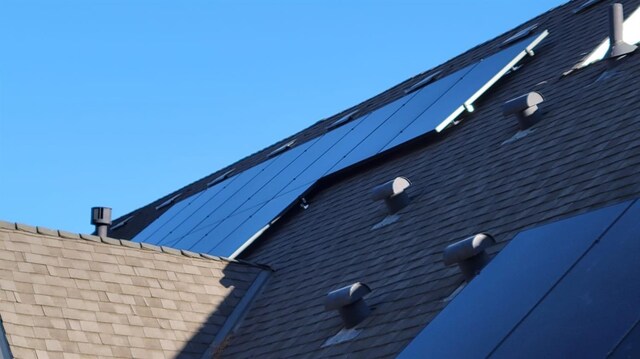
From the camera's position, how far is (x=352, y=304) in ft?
37.2

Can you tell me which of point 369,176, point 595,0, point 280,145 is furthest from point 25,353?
point 280,145

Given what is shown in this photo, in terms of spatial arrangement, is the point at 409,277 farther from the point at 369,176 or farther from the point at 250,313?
the point at 369,176

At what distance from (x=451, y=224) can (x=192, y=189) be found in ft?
38.3

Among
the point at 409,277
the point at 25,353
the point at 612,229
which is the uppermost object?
the point at 25,353

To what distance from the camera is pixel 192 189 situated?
2297 centimetres

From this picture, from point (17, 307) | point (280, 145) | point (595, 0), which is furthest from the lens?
point (280, 145)

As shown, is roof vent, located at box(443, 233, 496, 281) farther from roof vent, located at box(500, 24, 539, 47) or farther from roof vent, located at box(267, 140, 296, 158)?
roof vent, located at box(267, 140, 296, 158)

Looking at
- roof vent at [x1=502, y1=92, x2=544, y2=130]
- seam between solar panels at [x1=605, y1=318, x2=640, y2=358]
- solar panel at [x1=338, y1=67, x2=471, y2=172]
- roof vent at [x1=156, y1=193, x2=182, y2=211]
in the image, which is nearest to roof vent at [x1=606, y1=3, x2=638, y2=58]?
roof vent at [x1=502, y1=92, x2=544, y2=130]

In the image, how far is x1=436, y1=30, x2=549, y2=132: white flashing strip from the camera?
49.1ft

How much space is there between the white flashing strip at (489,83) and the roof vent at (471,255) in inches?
187

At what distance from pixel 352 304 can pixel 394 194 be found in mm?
2439

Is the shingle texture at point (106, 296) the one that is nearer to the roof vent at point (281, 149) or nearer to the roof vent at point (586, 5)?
the roof vent at point (281, 149)

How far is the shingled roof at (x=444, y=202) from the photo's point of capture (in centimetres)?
1053

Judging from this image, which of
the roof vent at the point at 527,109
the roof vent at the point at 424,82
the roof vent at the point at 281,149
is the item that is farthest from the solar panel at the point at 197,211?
the roof vent at the point at 527,109
